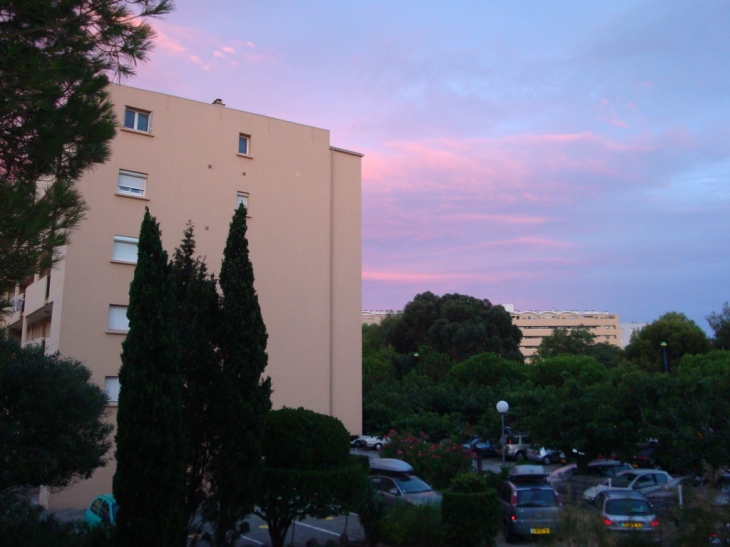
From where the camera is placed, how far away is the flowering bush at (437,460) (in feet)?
66.2

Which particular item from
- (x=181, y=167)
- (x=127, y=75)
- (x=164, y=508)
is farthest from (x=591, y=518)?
(x=181, y=167)

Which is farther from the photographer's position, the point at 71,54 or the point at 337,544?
the point at 337,544

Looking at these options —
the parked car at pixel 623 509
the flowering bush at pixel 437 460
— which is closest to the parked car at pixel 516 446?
the flowering bush at pixel 437 460

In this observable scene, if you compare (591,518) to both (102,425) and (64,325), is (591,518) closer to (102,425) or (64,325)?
(102,425)

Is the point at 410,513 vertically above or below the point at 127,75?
below

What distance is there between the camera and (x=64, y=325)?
2072cm

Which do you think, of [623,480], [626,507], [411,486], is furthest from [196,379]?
[623,480]

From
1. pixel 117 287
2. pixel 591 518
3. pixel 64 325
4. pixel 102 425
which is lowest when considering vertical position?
pixel 591 518

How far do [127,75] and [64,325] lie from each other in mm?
14272

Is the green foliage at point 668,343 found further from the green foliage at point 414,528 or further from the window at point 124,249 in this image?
the window at point 124,249

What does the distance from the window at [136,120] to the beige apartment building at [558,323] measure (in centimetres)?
14250

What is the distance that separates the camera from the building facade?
158500 millimetres

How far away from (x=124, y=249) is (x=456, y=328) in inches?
1557

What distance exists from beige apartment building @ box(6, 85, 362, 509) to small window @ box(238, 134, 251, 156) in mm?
47
